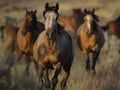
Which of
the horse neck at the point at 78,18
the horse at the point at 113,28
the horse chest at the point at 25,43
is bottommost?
the horse chest at the point at 25,43

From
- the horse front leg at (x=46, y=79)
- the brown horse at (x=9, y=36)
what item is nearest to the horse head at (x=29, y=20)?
the brown horse at (x=9, y=36)

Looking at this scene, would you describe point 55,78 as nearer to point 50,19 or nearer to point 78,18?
point 50,19

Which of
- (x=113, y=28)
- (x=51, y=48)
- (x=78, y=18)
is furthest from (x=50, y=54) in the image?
(x=113, y=28)

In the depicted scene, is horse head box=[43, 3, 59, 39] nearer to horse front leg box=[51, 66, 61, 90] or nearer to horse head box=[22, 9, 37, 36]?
horse front leg box=[51, 66, 61, 90]

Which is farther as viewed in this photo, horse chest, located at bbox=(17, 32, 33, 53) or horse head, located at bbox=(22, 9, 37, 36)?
horse chest, located at bbox=(17, 32, 33, 53)

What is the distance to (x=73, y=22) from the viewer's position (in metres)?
7.03

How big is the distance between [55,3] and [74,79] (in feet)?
3.50

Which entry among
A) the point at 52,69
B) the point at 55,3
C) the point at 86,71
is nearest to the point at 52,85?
the point at 52,69

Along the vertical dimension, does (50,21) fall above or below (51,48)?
→ above

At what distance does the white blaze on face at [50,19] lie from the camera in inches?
238

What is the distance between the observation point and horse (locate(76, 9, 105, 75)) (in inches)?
266

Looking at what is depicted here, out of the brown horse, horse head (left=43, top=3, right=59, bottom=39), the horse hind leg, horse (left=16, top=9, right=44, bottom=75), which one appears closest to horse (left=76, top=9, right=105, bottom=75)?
the horse hind leg

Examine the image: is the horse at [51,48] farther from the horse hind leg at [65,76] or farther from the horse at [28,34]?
the horse at [28,34]

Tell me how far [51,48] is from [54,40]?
106mm
